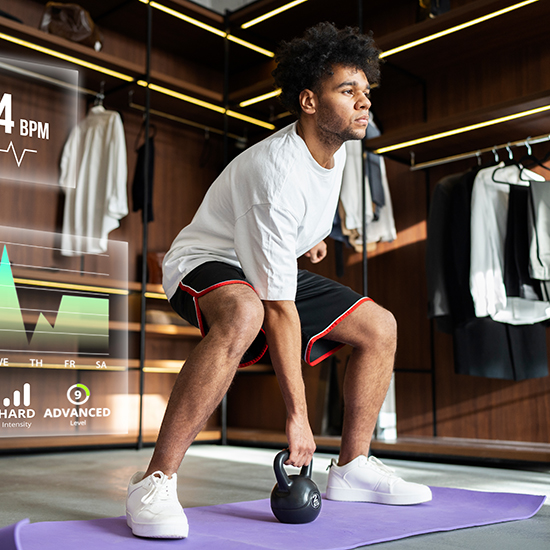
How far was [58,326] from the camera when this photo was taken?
9.64 feet

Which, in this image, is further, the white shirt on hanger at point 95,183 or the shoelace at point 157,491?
the white shirt on hanger at point 95,183

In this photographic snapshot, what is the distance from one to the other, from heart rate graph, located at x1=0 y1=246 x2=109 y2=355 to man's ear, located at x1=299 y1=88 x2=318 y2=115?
1.76 m

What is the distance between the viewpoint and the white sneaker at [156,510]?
3.79 feet

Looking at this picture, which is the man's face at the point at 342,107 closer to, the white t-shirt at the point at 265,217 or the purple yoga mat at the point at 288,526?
the white t-shirt at the point at 265,217

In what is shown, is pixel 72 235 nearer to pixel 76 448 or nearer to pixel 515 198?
pixel 76 448

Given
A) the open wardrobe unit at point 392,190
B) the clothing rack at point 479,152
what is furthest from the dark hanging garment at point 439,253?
the clothing rack at point 479,152

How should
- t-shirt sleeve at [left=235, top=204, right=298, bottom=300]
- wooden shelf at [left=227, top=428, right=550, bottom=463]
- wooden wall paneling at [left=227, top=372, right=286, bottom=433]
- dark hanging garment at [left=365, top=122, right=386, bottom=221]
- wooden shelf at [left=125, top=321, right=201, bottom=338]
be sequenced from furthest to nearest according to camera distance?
wooden wall paneling at [left=227, top=372, right=286, bottom=433], dark hanging garment at [left=365, top=122, right=386, bottom=221], wooden shelf at [left=125, top=321, right=201, bottom=338], wooden shelf at [left=227, top=428, right=550, bottom=463], t-shirt sleeve at [left=235, top=204, right=298, bottom=300]

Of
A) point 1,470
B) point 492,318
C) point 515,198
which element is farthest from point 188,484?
point 515,198

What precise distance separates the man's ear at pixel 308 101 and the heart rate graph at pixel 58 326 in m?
1.76

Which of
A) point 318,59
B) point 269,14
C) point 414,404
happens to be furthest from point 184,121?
point 318,59

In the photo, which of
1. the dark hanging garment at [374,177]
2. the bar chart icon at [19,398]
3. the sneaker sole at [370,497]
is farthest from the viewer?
the dark hanging garment at [374,177]

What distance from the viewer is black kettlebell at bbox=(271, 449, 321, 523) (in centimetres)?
130

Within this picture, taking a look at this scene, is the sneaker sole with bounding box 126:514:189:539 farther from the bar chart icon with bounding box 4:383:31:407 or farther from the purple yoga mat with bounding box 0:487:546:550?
the bar chart icon with bounding box 4:383:31:407

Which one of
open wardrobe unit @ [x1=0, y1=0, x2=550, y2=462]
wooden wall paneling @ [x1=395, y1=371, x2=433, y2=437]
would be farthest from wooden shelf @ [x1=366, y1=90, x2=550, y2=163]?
wooden wall paneling @ [x1=395, y1=371, x2=433, y2=437]
